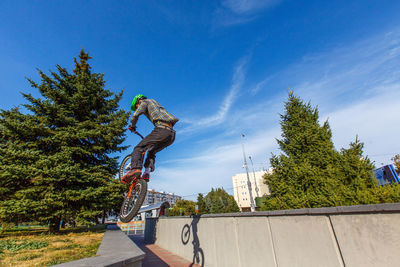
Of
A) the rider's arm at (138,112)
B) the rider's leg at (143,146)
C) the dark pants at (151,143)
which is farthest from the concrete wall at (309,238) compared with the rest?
the rider's arm at (138,112)

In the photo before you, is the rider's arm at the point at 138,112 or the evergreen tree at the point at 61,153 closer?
the rider's arm at the point at 138,112

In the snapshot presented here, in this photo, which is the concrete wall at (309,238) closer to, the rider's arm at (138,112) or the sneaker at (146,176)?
the sneaker at (146,176)

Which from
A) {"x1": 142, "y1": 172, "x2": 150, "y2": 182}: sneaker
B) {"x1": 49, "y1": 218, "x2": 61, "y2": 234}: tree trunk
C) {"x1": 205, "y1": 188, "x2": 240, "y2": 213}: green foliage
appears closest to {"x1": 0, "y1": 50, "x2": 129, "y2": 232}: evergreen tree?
{"x1": 49, "y1": 218, "x2": 61, "y2": 234}: tree trunk

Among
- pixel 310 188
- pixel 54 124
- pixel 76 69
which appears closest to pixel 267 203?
pixel 310 188

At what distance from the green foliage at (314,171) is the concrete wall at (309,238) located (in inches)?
154

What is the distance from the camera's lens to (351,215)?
3430mm

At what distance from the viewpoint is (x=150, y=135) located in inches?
142

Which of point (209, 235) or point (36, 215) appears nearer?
point (209, 235)

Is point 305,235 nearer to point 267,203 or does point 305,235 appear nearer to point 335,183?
point 335,183

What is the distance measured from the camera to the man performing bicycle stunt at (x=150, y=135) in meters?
3.51

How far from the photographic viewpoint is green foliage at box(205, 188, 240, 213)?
1700 inches

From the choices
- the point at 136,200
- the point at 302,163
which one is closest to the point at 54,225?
the point at 136,200

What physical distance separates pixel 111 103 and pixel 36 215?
8.21 m

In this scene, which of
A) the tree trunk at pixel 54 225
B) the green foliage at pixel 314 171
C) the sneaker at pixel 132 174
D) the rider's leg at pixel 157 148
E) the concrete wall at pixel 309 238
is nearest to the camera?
the concrete wall at pixel 309 238
